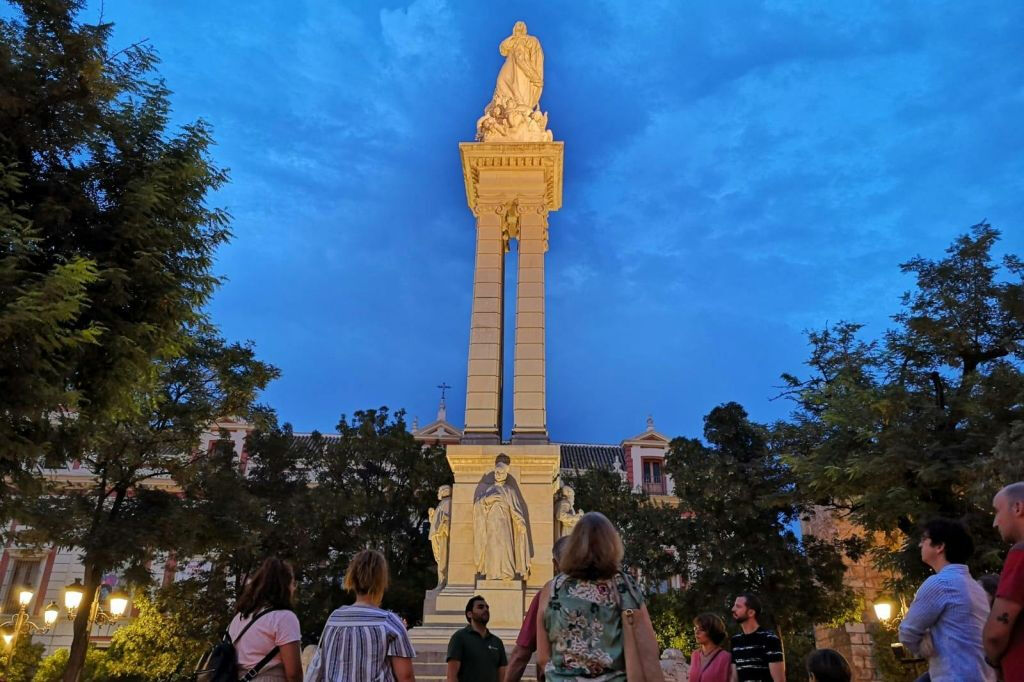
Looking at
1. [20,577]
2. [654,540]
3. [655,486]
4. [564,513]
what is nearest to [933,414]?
[564,513]

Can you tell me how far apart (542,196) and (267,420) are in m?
8.73

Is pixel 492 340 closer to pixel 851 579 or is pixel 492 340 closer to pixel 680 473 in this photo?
pixel 680 473

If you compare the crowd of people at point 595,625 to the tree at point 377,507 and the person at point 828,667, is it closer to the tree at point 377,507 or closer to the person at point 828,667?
the person at point 828,667

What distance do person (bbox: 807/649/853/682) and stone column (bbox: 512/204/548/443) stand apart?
11.3 meters

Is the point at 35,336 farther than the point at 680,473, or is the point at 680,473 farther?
the point at 680,473

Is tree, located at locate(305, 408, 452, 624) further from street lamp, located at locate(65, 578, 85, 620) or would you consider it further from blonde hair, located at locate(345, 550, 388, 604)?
blonde hair, located at locate(345, 550, 388, 604)

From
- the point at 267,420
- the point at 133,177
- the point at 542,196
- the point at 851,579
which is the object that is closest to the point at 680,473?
the point at 851,579

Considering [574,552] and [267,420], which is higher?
[267,420]

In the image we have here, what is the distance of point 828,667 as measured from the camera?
187 inches

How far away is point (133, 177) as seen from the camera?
27.4 ft

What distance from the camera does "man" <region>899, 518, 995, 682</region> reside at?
3.76 m

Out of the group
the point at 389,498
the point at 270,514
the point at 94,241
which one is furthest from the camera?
the point at 389,498

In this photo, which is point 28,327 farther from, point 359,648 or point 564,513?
point 564,513

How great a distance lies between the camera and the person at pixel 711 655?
18.5 feet
